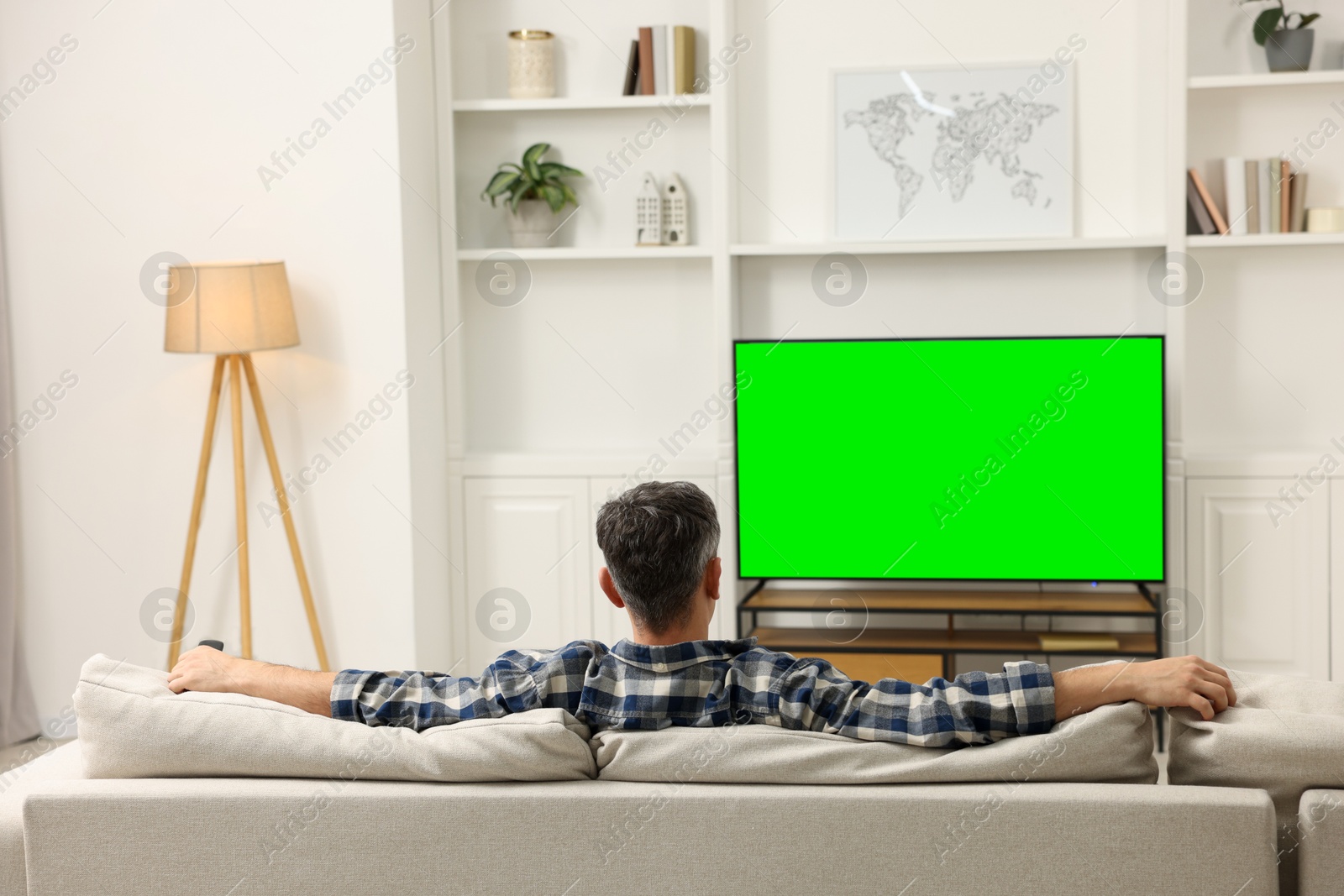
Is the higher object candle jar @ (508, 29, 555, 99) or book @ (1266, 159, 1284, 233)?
candle jar @ (508, 29, 555, 99)

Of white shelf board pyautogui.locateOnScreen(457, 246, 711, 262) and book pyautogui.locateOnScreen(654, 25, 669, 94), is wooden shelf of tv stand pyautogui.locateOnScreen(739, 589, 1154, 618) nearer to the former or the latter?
white shelf board pyautogui.locateOnScreen(457, 246, 711, 262)

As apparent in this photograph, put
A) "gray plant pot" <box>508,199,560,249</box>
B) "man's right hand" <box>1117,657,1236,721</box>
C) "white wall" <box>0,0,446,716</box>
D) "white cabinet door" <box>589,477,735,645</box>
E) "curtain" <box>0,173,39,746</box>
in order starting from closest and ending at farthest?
"man's right hand" <box>1117,657,1236,721</box>
"white wall" <box>0,0,446,716</box>
"curtain" <box>0,173,39,746</box>
"white cabinet door" <box>589,477,735,645</box>
"gray plant pot" <box>508,199,560,249</box>

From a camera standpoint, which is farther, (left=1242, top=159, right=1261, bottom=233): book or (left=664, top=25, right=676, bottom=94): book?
(left=664, top=25, right=676, bottom=94): book

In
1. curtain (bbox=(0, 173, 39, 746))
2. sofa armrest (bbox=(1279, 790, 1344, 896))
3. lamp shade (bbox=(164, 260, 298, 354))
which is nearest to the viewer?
sofa armrest (bbox=(1279, 790, 1344, 896))

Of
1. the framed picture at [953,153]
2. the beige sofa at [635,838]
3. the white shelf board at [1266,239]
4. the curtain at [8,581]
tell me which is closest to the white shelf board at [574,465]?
the framed picture at [953,153]

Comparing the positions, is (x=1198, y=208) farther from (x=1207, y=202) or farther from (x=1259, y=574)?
(x=1259, y=574)

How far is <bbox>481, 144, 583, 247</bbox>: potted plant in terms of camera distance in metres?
3.91

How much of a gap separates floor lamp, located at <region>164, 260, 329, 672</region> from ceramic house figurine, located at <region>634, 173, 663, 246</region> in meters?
1.13

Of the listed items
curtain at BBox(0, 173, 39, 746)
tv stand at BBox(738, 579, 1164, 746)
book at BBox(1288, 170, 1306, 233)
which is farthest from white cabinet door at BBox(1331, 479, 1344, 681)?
curtain at BBox(0, 173, 39, 746)

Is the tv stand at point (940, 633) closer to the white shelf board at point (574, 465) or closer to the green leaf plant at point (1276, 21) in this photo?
the white shelf board at point (574, 465)

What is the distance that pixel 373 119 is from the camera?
3.54 m

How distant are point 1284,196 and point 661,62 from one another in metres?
1.96

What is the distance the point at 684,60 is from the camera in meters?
3.81

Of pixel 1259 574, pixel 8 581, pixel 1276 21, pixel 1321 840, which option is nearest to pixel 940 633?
pixel 1259 574
